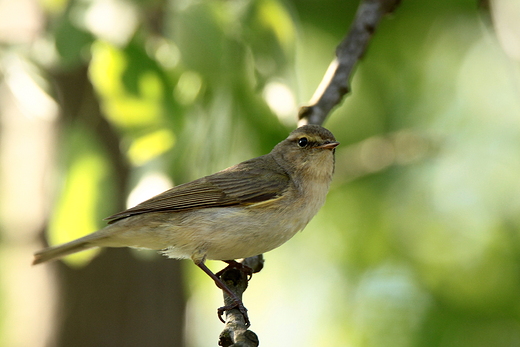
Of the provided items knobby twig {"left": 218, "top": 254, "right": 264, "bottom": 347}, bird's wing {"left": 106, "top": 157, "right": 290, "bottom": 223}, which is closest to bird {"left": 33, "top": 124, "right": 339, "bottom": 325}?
bird's wing {"left": 106, "top": 157, "right": 290, "bottom": 223}

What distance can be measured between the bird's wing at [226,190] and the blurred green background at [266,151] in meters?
0.14

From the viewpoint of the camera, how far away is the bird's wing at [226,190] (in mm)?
3833

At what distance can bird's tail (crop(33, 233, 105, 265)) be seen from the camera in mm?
3646

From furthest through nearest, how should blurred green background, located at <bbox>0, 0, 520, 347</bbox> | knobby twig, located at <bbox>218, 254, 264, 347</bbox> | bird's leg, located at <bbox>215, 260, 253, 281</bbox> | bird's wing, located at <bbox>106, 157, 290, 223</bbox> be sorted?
1. bird's wing, located at <bbox>106, 157, 290, 223</bbox>
2. bird's leg, located at <bbox>215, 260, 253, 281</bbox>
3. blurred green background, located at <bbox>0, 0, 520, 347</bbox>
4. knobby twig, located at <bbox>218, 254, 264, 347</bbox>

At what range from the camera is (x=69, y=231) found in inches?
131

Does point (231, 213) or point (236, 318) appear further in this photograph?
point (231, 213)

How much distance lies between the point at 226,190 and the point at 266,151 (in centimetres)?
57

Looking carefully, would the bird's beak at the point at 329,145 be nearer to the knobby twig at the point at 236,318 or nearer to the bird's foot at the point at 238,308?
the knobby twig at the point at 236,318

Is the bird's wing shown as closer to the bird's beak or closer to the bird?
the bird

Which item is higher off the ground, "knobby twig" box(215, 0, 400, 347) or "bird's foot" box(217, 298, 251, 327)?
"knobby twig" box(215, 0, 400, 347)

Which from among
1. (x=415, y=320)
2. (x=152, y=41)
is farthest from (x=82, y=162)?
(x=415, y=320)

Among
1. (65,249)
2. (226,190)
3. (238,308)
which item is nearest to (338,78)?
(226,190)

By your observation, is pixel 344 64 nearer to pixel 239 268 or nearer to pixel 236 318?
pixel 239 268

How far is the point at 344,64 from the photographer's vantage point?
3711 mm
